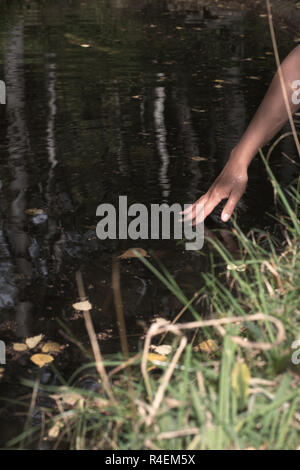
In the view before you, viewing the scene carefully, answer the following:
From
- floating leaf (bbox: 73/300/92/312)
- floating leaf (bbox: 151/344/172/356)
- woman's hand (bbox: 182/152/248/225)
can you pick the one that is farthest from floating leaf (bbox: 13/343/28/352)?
woman's hand (bbox: 182/152/248/225)

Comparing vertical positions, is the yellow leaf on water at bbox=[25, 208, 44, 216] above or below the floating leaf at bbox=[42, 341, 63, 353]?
above

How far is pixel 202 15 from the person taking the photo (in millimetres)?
13344

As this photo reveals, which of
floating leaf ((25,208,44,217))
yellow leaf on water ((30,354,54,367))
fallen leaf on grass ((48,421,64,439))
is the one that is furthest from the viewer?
floating leaf ((25,208,44,217))

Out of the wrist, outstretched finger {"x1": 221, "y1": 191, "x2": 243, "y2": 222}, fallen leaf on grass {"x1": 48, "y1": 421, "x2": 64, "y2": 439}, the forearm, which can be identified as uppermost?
the forearm

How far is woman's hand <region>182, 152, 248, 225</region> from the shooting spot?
302cm

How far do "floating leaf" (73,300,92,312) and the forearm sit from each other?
36.7 inches

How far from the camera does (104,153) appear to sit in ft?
16.1

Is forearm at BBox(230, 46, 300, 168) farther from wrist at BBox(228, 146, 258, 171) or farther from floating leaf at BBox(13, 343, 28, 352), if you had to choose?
floating leaf at BBox(13, 343, 28, 352)

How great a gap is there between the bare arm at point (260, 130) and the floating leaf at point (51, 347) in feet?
3.36

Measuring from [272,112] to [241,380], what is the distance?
141 centimetres

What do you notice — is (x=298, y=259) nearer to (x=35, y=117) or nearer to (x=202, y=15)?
(x=35, y=117)

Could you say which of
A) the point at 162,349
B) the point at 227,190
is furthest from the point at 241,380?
the point at 227,190

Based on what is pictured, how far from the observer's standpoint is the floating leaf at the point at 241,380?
1700 mm
